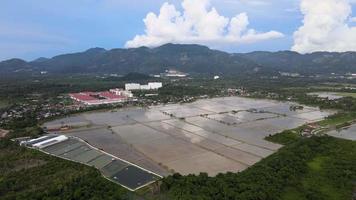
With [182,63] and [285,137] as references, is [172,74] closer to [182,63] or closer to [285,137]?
[182,63]

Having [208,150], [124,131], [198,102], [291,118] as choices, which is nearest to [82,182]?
[208,150]

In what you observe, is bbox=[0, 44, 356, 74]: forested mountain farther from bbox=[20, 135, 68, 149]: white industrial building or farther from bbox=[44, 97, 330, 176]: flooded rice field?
bbox=[20, 135, 68, 149]: white industrial building

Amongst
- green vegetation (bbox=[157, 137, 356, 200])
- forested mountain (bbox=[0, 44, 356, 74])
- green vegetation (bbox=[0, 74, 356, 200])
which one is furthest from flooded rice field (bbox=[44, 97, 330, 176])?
forested mountain (bbox=[0, 44, 356, 74])

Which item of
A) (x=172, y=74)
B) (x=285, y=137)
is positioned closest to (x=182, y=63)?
(x=172, y=74)

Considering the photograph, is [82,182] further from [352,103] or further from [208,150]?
[352,103]

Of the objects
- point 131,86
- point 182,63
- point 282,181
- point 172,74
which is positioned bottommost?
point 282,181

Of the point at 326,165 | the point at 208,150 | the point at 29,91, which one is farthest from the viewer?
the point at 29,91
